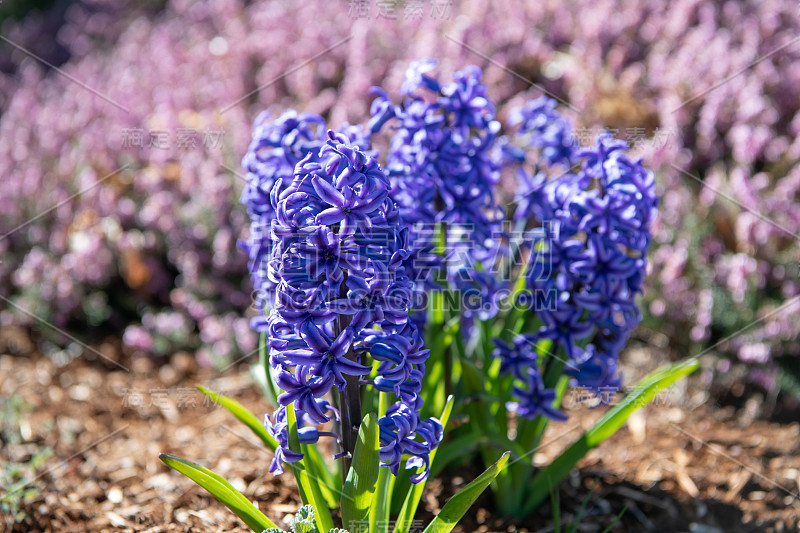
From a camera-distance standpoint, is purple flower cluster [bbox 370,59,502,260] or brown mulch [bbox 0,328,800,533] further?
brown mulch [bbox 0,328,800,533]

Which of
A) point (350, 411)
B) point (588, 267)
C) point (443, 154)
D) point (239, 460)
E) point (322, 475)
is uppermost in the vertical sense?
point (443, 154)

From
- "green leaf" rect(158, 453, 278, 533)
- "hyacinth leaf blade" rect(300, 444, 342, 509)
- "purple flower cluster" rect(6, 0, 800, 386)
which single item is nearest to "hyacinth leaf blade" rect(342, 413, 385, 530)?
"hyacinth leaf blade" rect(300, 444, 342, 509)

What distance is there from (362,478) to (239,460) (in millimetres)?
1373

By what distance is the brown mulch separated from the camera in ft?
8.77

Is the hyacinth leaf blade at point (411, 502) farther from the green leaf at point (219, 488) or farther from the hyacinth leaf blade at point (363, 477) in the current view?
the green leaf at point (219, 488)

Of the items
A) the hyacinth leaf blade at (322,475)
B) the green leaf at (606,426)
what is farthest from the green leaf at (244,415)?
the green leaf at (606,426)

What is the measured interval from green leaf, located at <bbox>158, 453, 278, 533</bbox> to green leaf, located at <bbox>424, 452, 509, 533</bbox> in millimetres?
453

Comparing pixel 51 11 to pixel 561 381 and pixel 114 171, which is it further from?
pixel 561 381

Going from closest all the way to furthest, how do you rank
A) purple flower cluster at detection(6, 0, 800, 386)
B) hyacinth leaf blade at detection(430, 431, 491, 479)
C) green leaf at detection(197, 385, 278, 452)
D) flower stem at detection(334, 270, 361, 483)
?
flower stem at detection(334, 270, 361, 483)
green leaf at detection(197, 385, 278, 452)
hyacinth leaf blade at detection(430, 431, 491, 479)
purple flower cluster at detection(6, 0, 800, 386)

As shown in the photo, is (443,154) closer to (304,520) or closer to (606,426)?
(606,426)

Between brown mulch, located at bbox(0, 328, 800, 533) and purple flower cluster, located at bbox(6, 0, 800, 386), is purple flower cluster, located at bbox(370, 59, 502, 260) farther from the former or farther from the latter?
purple flower cluster, located at bbox(6, 0, 800, 386)

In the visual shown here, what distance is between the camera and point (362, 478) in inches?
75.3

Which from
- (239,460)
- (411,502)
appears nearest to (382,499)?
(411,502)

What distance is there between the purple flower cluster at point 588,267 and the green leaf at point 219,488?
35.8 inches
